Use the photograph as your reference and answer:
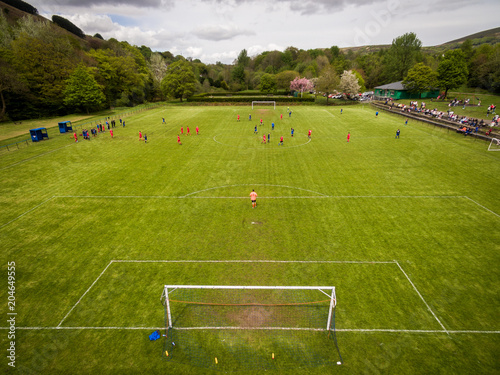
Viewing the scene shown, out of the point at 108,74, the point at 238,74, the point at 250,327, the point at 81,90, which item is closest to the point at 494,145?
the point at 250,327

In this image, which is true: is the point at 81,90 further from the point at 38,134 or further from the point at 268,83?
the point at 268,83

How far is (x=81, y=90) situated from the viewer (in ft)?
193

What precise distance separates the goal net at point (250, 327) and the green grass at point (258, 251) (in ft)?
0.32

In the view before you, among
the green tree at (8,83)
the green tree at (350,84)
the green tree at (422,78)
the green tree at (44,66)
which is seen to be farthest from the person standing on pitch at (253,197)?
the green tree at (350,84)

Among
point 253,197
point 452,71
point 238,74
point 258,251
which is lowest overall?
point 258,251

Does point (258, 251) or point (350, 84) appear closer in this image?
point (258, 251)

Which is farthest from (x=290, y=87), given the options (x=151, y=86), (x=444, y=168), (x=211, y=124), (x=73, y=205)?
(x=73, y=205)

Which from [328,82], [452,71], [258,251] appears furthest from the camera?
[328,82]

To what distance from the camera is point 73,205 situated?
21812 mm

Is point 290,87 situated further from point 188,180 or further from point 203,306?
point 203,306

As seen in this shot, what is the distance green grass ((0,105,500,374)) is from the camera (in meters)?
10.4

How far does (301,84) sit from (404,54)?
38.5m

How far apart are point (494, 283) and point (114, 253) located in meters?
21.6

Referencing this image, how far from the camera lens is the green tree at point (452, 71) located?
2687 inches
